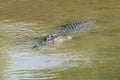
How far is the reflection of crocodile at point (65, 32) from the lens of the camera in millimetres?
9461

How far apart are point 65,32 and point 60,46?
1059mm

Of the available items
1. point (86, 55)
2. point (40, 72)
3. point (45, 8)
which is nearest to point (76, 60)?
point (86, 55)

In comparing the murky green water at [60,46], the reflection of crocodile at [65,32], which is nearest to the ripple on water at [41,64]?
the murky green water at [60,46]

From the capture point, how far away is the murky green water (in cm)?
793

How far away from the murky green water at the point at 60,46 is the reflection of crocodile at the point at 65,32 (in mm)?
179

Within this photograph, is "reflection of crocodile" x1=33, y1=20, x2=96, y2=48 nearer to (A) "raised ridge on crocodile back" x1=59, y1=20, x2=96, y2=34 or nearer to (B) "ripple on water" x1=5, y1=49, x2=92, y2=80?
(A) "raised ridge on crocodile back" x1=59, y1=20, x2=96, y2=34

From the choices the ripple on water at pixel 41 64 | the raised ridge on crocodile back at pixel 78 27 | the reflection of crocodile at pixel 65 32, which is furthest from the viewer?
the raised ridge on crocodile back at pixel 78 27

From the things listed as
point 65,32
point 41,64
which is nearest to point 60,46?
point 65,32

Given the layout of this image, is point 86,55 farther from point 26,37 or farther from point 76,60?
point 26,37

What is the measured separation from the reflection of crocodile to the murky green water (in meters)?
0.18

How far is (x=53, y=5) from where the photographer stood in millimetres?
12945

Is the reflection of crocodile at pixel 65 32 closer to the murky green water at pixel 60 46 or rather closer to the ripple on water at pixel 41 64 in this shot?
the murky green water at pixel 60 46

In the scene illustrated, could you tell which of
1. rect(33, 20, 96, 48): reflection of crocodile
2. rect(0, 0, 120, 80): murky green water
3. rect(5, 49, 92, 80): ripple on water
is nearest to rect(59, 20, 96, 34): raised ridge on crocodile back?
rect(33, 20, 96, 48): reflection of crocodile

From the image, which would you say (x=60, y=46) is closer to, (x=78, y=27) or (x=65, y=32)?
(x=65, y=32)
